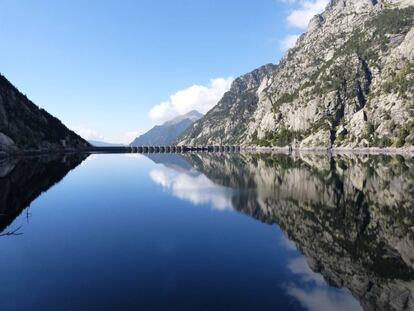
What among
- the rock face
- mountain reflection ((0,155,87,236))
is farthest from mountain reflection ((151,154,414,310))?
mountain reflection ((0,155,87,236))

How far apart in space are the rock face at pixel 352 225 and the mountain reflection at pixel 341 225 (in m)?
0.06

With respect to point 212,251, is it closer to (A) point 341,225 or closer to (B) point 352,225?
(A) point 341,225

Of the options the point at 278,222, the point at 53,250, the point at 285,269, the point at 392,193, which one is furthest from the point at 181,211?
the point at 392,193

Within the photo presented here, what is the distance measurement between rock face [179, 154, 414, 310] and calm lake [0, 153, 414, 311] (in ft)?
0.46

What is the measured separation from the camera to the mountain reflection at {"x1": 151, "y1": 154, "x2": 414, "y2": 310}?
26.6 metres

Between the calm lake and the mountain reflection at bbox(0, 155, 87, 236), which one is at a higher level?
the mountain reflection at bbox(0, 155, 87, 236)

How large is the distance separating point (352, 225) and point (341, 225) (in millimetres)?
1207

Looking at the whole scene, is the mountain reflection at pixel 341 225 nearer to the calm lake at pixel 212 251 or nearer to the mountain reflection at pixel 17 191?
the calm lake at pixel 212 251

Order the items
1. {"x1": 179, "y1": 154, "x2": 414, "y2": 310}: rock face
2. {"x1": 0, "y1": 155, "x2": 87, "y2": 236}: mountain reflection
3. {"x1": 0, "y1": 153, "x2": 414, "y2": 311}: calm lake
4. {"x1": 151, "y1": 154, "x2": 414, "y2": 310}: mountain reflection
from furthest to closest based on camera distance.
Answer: {"x1": 0, "y1": 155, "x2": 87, "y2": 236}: mountain reflection < {"x1": 179, "y1": 154, "x2": 414, "y2": 310}: rock face < {"x1": 151, "y1": 154, "x2": 414, "y2": 310}: mountain reflection < {"x1": 0, "y1": 153, "x2": 414, "y2": 311}: calm lake

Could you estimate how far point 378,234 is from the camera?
40.4 metres

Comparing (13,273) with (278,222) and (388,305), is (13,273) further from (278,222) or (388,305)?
(278,222)

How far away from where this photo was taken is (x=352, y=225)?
44.5 metres

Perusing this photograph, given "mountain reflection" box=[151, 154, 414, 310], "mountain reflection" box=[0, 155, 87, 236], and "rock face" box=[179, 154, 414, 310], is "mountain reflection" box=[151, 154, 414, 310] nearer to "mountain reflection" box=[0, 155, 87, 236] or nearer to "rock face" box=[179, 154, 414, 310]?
"rock face" box=[179, 154, 414, 310]

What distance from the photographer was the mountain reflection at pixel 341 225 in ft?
87.1
